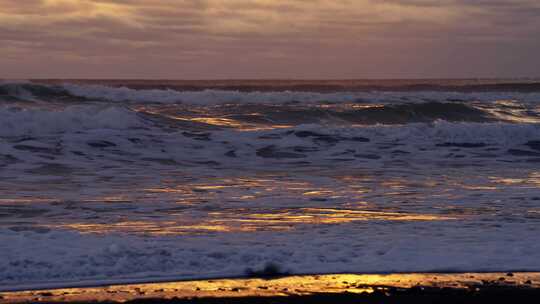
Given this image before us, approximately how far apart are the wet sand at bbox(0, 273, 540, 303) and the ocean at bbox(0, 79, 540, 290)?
8.1 inches

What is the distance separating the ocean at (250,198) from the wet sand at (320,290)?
205mm

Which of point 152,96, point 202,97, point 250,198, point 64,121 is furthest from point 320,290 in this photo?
point 152,96

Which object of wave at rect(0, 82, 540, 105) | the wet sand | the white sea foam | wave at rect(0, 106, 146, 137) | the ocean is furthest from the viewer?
the white sea foam

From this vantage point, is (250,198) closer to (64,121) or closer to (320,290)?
(320,290)

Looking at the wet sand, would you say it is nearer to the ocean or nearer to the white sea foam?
the ocean

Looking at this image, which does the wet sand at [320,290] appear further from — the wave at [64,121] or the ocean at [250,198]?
the wave at [64,121]

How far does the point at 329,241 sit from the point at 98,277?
197cm

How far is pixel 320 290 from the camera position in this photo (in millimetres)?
4785

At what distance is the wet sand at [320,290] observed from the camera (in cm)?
455

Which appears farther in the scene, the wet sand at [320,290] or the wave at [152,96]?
the wave at [152,96]

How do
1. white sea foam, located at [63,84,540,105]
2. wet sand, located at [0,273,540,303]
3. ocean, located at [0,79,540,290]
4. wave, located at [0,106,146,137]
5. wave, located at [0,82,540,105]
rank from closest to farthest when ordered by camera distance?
wet sand, located at [0,273,540,303] → ocean, located at [0,79,540,290] → wave, located at [0,106,146,137] → wave, located at [0,82,540,105] → white sea foam, located at [63,84,540,105]

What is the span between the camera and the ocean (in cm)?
549

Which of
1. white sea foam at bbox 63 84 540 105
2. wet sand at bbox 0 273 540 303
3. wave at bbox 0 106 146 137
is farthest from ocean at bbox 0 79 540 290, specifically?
white sea foam at bbox 63 84 540 105

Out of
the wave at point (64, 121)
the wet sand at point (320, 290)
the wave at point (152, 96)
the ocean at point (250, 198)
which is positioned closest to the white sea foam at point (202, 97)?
the wave at point (152, 96)
